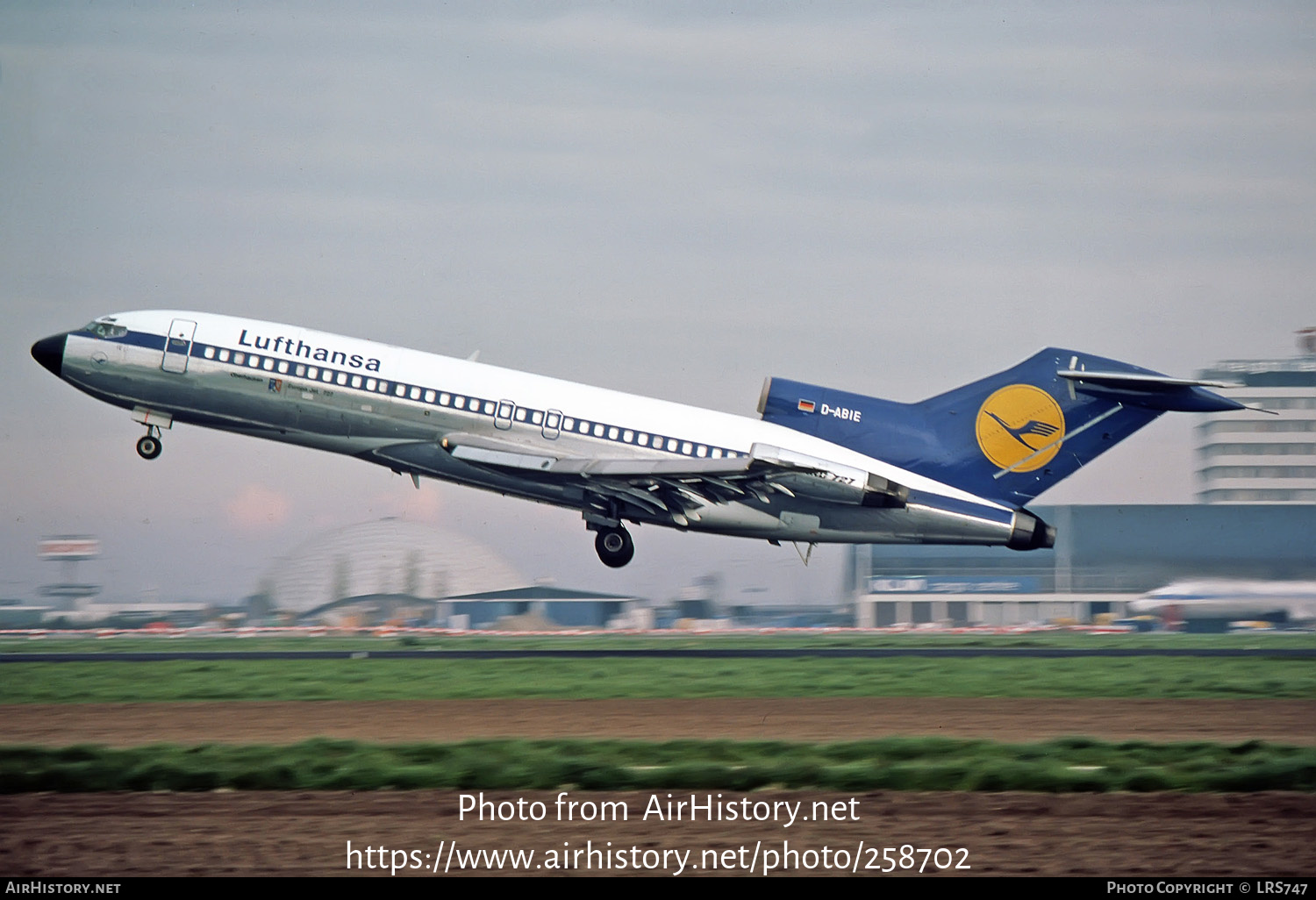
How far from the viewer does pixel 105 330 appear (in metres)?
35.7

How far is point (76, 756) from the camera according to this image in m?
21.1

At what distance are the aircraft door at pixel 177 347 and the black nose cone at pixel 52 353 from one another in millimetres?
3180

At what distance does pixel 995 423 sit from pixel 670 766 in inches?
749

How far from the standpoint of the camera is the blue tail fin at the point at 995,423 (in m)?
35.8

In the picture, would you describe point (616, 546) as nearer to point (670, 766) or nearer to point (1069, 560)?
point (670, 766)

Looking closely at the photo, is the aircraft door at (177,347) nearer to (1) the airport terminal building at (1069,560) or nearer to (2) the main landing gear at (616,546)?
(2) the main landing gear at (616,546)

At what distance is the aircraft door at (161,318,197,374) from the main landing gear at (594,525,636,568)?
11.6 m

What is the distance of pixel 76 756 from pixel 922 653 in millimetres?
23668

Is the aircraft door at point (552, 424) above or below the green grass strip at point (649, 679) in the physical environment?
above

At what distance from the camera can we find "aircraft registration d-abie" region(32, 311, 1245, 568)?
34.5 metres

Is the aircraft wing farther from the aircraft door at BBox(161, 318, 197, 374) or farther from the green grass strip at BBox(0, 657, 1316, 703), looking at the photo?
the aircraft door at BBox(161, 318, 197, 374)

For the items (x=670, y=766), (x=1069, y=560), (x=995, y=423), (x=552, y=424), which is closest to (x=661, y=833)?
(x=670, y=766)

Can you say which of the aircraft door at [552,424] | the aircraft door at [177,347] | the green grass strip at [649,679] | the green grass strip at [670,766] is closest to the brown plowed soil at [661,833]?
the green grass strip at [670,766]

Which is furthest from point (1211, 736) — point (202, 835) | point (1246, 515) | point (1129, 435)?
point (1246, 515)
